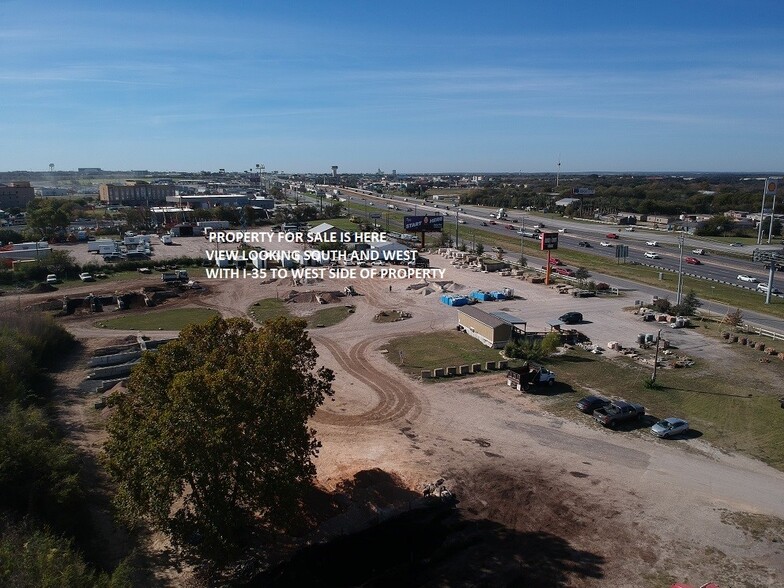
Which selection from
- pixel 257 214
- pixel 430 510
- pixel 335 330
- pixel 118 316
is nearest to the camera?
pixel 430 510

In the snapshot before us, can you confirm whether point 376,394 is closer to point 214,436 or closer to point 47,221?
point 214,436

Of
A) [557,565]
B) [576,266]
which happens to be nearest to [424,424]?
[557,565]

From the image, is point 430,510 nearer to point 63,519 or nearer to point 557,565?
point 557,565

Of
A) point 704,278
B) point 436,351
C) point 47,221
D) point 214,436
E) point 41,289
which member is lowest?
point 436,351

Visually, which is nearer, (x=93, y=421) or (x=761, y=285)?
(x=93, y=421)

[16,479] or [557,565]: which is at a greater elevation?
[16,479]

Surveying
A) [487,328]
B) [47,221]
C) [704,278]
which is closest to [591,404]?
[487,328]
